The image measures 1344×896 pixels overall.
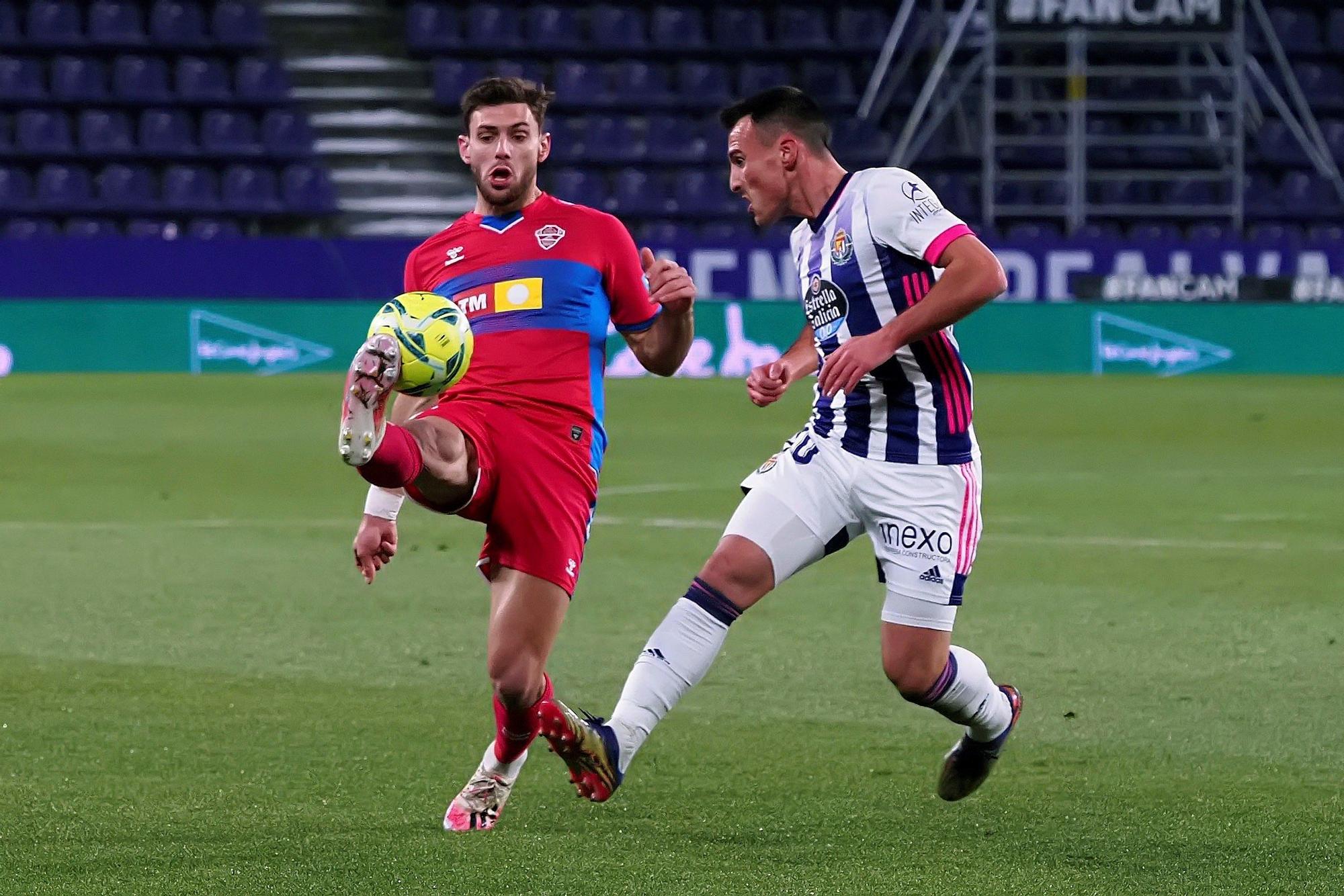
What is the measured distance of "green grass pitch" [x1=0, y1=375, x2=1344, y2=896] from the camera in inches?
197

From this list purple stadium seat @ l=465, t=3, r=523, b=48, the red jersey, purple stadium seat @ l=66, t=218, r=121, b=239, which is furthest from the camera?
purple stadium seat @ l=465, t=3, r=523, b=48

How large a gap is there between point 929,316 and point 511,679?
4.52ft

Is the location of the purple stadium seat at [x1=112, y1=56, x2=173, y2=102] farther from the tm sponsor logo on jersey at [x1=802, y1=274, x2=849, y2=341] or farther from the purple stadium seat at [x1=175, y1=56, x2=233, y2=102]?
the tm sponsor logo on jersey at [x1=802, y1=274, x2=849, y2=341]

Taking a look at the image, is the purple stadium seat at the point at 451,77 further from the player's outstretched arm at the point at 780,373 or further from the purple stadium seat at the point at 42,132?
the player's outstretched arm at the point at 780,373

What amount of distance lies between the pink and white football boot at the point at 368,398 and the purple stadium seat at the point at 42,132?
22.5 meters

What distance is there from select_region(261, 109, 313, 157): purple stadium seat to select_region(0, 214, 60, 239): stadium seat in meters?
2.86

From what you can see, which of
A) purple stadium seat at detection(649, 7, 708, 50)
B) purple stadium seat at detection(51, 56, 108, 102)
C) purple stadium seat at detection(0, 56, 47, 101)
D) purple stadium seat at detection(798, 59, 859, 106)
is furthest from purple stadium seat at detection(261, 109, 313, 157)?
purple stadium seat at detection(798, 59, 859, 106)

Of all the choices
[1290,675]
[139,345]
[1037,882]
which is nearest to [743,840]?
[1037,882]

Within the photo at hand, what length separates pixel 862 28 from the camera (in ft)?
92.1

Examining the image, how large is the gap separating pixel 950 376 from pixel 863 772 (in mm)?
1176

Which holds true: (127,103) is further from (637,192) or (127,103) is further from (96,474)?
(96,474)

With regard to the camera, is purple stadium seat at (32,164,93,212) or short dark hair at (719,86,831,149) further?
purple stadium seat at (32,164,93,212)

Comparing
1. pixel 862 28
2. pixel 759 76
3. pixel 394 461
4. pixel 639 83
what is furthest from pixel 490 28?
pixel 394 461

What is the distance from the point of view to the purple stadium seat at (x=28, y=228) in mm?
24875
